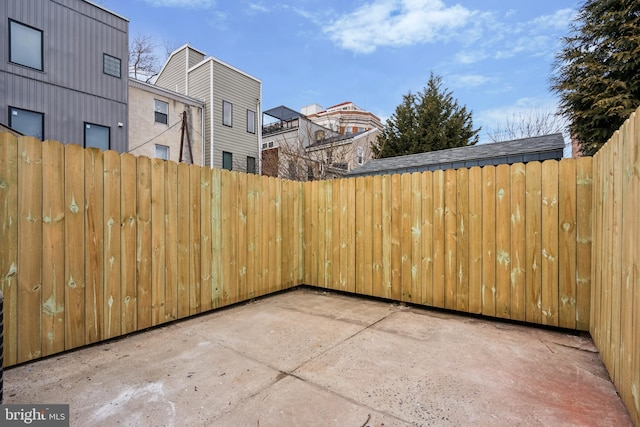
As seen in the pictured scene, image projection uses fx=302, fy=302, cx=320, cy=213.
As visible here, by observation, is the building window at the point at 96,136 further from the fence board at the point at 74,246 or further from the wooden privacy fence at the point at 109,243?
the fence board at the point at 74,246

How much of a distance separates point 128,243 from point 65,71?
30.0 feet

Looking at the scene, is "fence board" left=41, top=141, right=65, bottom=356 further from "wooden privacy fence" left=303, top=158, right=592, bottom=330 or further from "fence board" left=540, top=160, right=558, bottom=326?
"fence board" left=540, top=160, right=558, bottom=326

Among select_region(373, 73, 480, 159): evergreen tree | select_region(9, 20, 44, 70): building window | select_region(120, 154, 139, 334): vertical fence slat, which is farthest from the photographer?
select_region(373, 73, 480, 159): evergreen tree

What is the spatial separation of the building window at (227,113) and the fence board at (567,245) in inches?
507

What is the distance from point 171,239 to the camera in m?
3.38

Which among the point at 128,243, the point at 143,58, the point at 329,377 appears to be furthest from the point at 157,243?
the point at 143,58

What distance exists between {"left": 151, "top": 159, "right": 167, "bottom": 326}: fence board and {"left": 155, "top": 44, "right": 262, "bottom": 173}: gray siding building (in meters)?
9.93

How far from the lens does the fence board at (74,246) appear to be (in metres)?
2.61

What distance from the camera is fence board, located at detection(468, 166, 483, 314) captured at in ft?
11.8

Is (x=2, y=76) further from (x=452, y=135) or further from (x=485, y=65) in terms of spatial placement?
(x=452, y=135)

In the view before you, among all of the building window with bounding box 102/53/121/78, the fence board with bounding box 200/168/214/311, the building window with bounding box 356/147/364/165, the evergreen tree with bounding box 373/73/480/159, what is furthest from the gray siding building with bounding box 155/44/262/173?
the fence board with bounding box 200/168/214/311

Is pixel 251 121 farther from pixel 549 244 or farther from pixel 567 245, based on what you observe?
pixel 567 245

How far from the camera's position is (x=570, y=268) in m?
3.12

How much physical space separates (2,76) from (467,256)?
11483 mm
